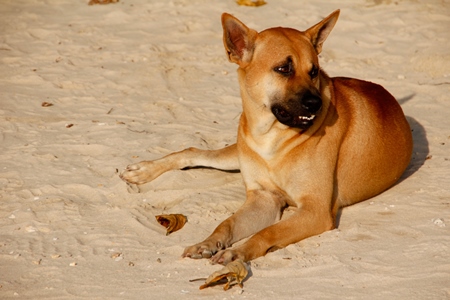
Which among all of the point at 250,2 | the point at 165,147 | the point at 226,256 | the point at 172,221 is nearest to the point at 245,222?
the point at 172,221

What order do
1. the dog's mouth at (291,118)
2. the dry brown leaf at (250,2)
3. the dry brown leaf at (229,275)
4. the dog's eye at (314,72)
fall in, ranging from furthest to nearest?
the dry brown leaf at (250,2), the dog's eye at (314,72), the dog's mouth at (291,118), the dry brown leaf at (229,275)

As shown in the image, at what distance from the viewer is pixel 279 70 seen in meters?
5.47

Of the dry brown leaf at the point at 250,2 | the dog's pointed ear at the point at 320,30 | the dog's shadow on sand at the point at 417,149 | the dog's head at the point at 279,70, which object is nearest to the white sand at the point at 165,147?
the dog's shadow on sand at the point at 417,149

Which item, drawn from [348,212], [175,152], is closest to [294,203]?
[348,212]

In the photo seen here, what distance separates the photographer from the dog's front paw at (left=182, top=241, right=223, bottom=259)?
196 inches

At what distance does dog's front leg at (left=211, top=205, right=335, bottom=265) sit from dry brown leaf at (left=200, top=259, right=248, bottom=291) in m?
0.25

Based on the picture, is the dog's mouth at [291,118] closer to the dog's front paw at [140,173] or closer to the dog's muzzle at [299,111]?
the dog's muzzle at [299,111]

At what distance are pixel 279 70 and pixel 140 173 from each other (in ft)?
5.48

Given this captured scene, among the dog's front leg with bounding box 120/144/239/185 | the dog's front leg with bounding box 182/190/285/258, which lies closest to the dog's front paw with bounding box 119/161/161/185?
the dog's front leg with bounding box 120/144/239/185

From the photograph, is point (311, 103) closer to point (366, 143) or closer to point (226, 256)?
point (366, 143)

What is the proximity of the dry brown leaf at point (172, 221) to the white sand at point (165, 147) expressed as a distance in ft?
0.22

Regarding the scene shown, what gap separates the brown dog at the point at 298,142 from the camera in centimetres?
533

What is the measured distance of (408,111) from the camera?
7.82 metres

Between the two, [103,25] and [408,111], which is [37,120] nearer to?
[103,25]
